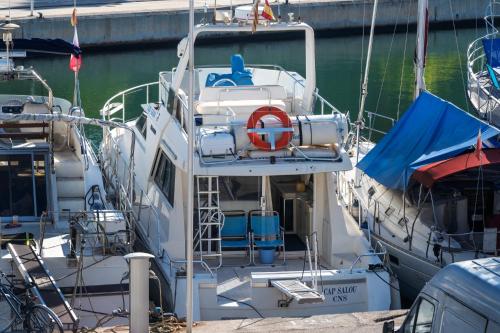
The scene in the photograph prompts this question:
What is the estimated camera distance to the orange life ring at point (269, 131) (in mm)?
15133

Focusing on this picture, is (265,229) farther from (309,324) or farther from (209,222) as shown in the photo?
(309,324)

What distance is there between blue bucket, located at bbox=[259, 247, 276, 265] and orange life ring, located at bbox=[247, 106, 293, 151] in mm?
1538

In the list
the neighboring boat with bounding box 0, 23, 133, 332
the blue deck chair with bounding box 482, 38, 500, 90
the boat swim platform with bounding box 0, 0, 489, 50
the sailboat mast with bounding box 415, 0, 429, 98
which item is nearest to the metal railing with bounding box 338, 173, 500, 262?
the sailboat mast with bounding box 415, 0, 429, 98

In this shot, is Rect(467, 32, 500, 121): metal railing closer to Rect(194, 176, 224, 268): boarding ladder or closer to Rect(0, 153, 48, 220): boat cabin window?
Rect(194, 176, 224, 268): boarding ladder

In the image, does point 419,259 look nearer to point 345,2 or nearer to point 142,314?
point 142,314

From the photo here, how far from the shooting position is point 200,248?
1538cm

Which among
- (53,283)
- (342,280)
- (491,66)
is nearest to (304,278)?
(342,280)

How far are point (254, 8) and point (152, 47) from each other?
92.8 ft

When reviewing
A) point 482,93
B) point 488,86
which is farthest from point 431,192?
point 488,86

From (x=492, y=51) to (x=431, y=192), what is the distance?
8218mm

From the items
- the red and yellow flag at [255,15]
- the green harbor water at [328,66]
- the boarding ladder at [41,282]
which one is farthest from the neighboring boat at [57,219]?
the green harbor water at [328,66]

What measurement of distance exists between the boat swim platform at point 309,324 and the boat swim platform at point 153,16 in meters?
27.0

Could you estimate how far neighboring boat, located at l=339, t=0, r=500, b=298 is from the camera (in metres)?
16.3

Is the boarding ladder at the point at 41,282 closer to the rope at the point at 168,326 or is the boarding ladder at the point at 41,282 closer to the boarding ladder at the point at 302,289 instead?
the rope at the point at 168,326
